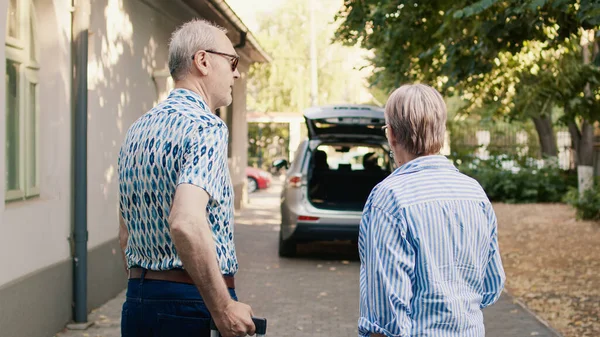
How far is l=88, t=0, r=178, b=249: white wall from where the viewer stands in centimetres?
791

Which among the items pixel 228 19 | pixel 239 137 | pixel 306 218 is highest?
pixel 228 19

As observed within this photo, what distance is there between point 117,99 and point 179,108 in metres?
6.22

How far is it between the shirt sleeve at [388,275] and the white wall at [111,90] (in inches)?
223

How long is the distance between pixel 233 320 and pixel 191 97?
78cm

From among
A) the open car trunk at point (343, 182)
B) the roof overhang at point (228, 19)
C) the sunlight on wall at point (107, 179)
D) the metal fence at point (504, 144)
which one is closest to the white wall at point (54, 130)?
the sunlight on wall at point (107, 179)

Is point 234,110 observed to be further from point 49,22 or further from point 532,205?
point 49,22

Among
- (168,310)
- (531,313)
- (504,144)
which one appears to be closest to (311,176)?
(531,313)

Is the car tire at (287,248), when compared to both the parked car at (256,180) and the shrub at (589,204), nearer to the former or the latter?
the shrub at (589,204)

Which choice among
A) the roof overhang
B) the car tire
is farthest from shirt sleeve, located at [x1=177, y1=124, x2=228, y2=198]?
the roof overhang

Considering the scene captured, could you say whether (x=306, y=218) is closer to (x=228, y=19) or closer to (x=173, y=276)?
(x=228, y=19)

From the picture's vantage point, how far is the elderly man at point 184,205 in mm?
2498

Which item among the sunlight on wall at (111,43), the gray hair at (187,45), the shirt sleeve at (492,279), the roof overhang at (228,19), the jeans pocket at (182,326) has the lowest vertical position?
the jeans pocket at (182,326)

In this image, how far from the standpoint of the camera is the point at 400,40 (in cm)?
1356

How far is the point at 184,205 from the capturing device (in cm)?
248
